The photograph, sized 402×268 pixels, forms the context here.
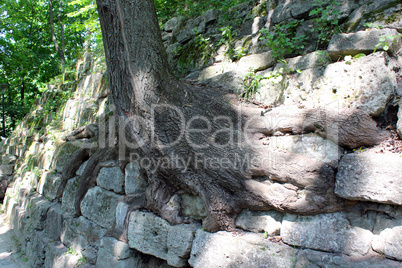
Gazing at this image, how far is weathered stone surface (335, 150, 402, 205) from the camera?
1918 mm

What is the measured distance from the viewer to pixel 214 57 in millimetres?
4070

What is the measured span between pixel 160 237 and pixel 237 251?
3.14 ft

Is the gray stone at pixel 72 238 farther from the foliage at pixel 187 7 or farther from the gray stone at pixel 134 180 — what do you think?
the foliage at pixel 187 7

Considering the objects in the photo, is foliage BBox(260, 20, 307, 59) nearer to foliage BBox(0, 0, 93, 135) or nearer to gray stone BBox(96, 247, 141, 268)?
gray stone BBox(96, 247, 141, 268)

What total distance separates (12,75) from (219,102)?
1459 cm

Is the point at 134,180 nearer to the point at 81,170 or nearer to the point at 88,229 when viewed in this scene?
the point at 88,229

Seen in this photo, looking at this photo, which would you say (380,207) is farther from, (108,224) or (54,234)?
(54,234)

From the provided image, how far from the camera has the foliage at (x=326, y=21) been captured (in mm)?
2902

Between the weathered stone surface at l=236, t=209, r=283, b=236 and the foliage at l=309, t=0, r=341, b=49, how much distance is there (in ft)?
5.66

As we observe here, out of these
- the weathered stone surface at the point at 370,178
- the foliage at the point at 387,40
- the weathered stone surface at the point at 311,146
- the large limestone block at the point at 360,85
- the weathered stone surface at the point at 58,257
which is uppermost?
the foliage at the point at 387,40

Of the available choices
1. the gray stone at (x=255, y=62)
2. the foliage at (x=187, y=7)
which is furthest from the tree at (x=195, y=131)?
the foliage at (x=187, y=7)

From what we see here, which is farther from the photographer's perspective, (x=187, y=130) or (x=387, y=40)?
(x=187, y=130)

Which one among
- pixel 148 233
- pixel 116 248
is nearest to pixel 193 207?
pixel 148 233

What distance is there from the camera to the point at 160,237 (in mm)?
3119
